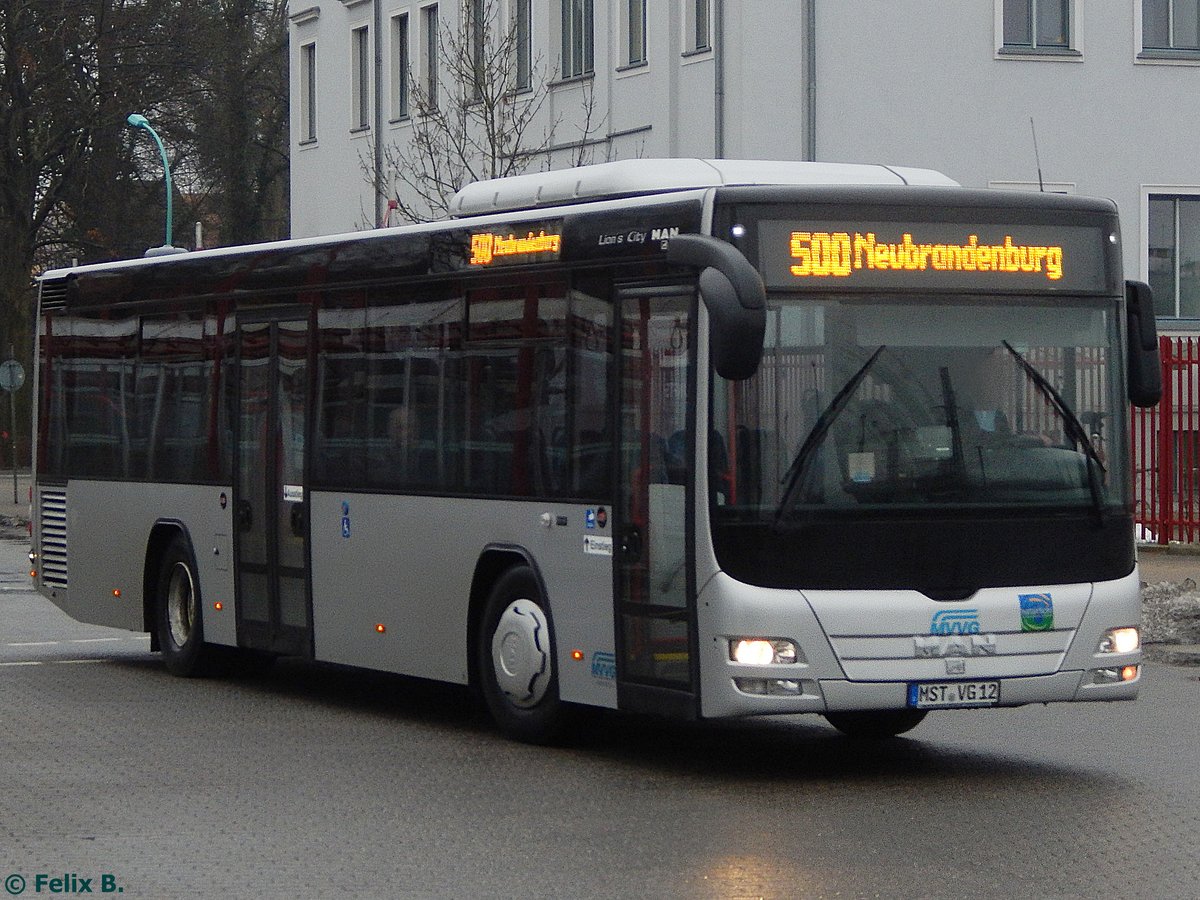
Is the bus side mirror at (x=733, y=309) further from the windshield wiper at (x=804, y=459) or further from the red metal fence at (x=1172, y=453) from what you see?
the red metal fence at (x=1172, y=453)

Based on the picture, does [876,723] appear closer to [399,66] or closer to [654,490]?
[654,490]

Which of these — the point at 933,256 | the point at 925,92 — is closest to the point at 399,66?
the point at 925,92

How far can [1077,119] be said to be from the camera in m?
33.6

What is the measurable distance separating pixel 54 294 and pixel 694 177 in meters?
7.46

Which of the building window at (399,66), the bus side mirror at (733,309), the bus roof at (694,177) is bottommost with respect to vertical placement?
the bus side mirror at (733,309)

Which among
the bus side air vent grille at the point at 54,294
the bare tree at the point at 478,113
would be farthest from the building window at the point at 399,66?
the bus side air vent grille at the point at 54,294

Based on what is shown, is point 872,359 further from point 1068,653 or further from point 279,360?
point 279,360

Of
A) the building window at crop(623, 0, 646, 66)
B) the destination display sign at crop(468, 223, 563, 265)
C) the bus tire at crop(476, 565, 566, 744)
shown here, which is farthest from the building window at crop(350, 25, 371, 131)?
the bus tire at crop(476, 565, 566, 744)

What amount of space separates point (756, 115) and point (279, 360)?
1885 centimetres

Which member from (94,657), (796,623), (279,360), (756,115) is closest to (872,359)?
(796,623)

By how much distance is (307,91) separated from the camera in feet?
156

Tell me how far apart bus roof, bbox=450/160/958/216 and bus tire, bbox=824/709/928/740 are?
103 inches

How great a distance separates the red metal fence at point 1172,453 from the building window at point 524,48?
15.2 meters

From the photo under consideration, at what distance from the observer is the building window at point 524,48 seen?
38.3 metres
